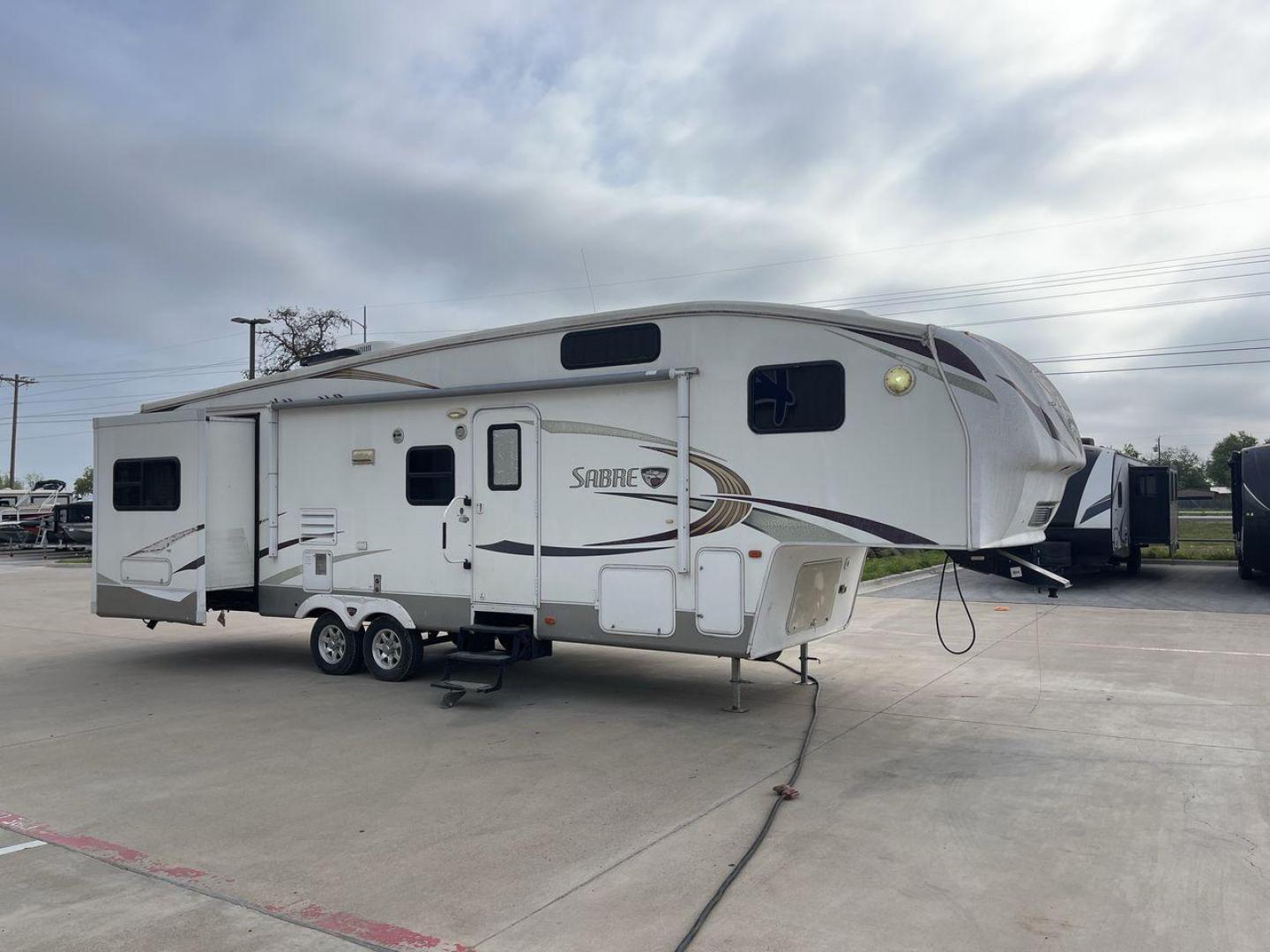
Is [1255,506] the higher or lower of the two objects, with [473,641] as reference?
higher

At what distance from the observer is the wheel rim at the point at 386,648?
940 cm

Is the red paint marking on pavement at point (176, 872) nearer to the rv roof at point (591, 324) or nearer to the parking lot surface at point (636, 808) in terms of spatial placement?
the parking lot surface at point (636, 808)

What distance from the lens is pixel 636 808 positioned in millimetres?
5605

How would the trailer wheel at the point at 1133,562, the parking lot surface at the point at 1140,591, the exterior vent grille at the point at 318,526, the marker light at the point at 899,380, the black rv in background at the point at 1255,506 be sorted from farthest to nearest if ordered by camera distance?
1. the trailer wheel at the point at 1133,562
2. the black rv in background at the point at 1255,506
3. the parking lot surface at the point at 1140,591
4. the exterior vent grille at the point at 318,526
5. the marker light at the point at 899,380

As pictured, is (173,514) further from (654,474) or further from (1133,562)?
(1133,562)

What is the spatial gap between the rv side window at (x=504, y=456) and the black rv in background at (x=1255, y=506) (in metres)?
14.3

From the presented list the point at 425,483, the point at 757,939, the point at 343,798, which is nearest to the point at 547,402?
the point at 425,483

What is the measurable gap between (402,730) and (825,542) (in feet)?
12.0

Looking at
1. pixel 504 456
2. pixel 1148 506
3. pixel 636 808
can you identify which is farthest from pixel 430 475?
pixel 1148 506

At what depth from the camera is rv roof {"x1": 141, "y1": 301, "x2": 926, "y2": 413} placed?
7.09 metres

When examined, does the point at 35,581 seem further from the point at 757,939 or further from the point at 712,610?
the point at 757,939

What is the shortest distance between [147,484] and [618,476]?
5566 mm

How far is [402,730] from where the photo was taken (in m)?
7.52

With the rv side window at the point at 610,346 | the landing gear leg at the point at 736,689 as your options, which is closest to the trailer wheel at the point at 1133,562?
the landing gear leg at the point at 736,689
